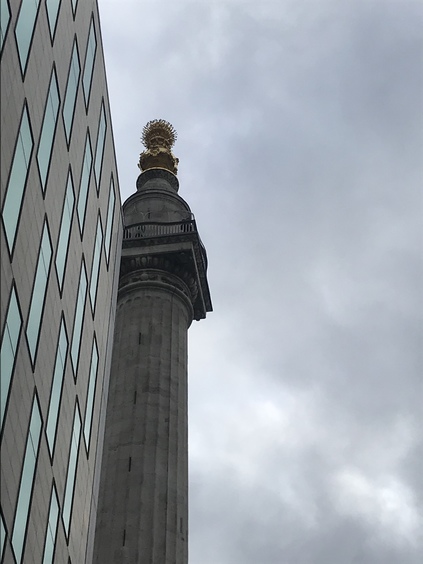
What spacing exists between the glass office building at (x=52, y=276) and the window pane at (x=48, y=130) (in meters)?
0.04

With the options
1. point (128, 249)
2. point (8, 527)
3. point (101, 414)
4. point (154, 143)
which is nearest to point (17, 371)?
point (8, 527)

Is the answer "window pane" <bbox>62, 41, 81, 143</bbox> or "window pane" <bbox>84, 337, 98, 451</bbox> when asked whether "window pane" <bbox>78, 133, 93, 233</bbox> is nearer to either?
"window pane" <bbox>62, 41, 81, 143</bbox>

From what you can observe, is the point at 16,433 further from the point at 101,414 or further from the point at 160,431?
the point at 160,431

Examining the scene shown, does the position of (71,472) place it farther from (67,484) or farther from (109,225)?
(109,225)

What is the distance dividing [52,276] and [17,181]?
5159 millimetres

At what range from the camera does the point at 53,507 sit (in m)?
29.9

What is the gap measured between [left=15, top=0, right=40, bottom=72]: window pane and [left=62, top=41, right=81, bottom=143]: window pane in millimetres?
4925

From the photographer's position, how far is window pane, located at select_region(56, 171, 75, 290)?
31877 millimetres

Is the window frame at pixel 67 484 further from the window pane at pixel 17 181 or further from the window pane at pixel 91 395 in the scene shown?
the window pane at pixel 17 181

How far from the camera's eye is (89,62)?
38.2 m

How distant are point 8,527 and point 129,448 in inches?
1069

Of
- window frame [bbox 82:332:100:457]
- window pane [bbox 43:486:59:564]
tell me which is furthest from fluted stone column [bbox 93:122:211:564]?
window pane [bbox 43:486:59:564]

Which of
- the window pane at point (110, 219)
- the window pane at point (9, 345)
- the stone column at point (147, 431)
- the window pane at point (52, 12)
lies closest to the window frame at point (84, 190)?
the window pane at point (110, 219)

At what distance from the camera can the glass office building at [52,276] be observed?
1003 inches
